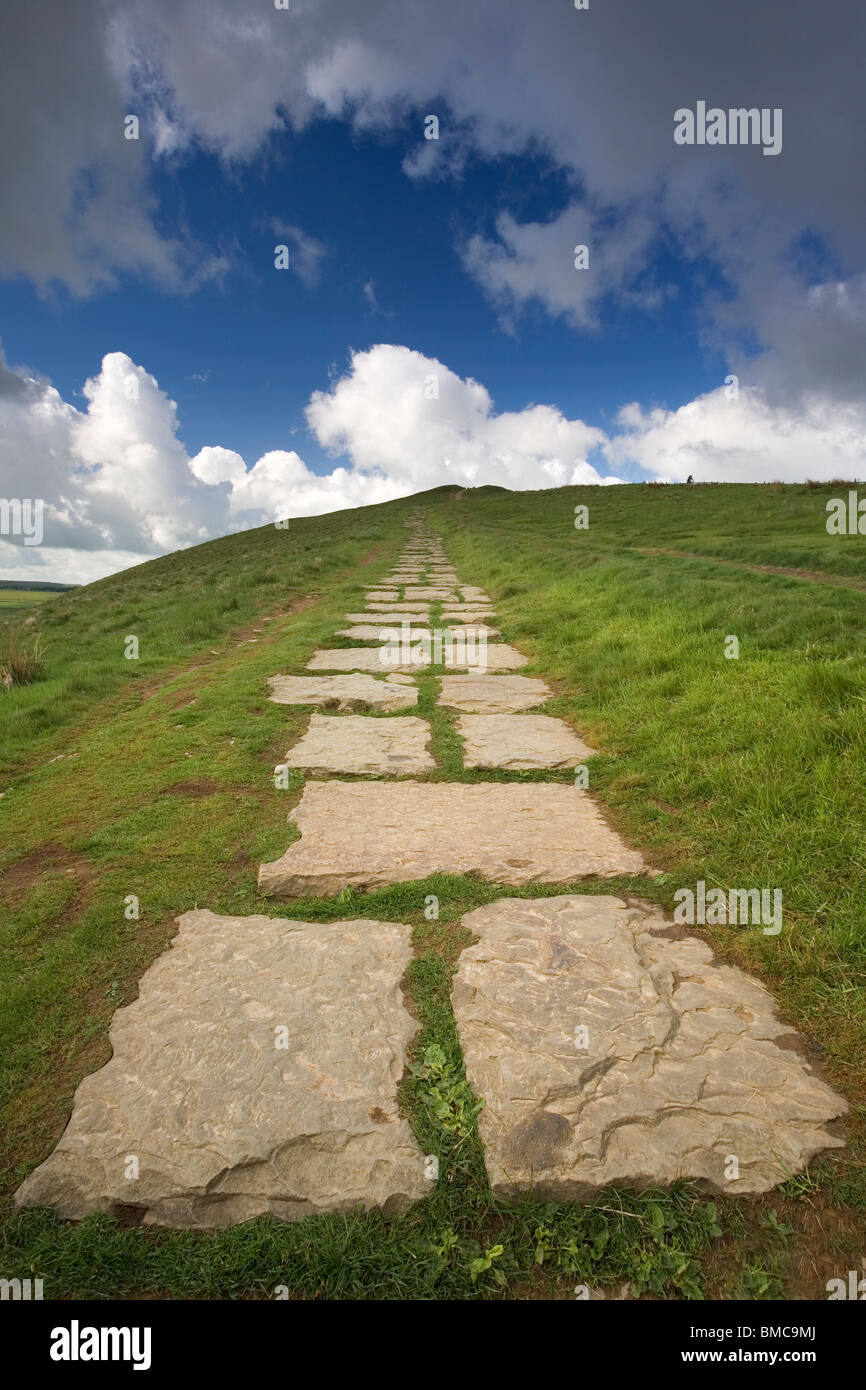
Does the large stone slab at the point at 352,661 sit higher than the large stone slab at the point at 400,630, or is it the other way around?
the large stone slab at the point at 400,630

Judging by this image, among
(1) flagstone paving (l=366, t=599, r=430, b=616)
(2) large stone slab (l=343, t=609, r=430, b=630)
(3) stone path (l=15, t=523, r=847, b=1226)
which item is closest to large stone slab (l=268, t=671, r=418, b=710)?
(3) stone path (l=15, t=523, r=847, b=1226)

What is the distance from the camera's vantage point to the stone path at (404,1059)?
1.67m

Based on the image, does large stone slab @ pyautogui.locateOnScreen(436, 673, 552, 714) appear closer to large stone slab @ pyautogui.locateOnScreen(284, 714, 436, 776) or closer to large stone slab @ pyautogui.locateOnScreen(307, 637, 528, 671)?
large stone slab @ pyautogui.locateOnScreen(307, 637, 528, 671)

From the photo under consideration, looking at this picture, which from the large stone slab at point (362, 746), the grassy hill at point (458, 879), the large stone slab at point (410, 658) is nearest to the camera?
the grassy hill at point (458, 879)

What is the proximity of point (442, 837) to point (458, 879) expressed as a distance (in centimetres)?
43

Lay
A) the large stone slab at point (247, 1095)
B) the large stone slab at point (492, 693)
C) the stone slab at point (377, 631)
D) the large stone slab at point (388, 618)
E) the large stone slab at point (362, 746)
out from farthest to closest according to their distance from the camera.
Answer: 1. the large stone slab at point (388, 618)
2. the stone slab at point (377, 631)
3. the large stone slab at point (492, 693)
4. the large stone slab at point (362, 746)
5. the large stone slab at point (247, 1095)

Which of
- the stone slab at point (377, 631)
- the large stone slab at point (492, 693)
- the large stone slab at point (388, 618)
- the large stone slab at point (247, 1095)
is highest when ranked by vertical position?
the large stone slab at point (388, 618)

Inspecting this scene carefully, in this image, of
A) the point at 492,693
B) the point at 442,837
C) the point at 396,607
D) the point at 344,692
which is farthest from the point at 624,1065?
the point at 396,607

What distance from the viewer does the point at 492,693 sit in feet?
19.9

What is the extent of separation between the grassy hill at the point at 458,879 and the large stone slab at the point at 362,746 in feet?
0.59

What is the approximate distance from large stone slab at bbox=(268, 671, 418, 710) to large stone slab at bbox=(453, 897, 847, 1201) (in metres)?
3.30

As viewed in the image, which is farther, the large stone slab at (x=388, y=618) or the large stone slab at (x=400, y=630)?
the large stone slab at (x=388, y=618)

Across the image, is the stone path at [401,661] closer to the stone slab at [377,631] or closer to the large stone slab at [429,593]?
the stone slab at [377,631]

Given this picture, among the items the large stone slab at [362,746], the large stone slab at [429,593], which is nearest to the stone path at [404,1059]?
the large stone slab at [362,746]
